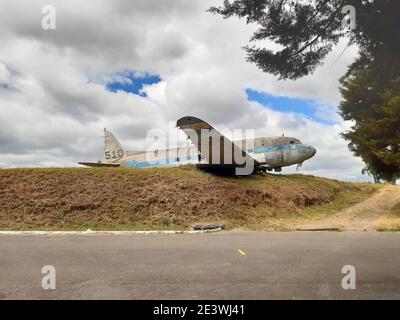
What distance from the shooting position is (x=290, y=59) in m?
8.18

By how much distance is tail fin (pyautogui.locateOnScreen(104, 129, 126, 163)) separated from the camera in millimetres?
32912

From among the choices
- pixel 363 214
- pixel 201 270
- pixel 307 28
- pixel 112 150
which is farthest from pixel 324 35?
pixel 112 150

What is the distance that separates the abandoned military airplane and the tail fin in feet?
12.4

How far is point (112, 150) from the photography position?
33.5m

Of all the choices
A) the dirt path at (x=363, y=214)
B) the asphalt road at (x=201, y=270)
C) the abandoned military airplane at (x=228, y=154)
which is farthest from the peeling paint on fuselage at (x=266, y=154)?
the asphalt road at (x=201, y=270)

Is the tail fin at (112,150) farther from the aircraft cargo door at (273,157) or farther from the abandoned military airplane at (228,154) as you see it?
the aircraft cargo door at (273,157)

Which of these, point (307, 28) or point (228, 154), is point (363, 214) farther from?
point (307, 28)

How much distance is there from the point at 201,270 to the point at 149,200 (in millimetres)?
13556

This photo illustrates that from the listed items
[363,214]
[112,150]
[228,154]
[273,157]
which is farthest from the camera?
[112,150]

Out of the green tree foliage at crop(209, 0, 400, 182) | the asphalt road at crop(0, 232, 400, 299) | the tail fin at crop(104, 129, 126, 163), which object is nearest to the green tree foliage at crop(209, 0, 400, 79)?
the green tree foliage at crop(209, 0, 400, 182)

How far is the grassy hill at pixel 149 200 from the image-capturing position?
65.5 ft

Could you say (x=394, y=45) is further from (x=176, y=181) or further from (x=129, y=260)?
(x=176, y=181)

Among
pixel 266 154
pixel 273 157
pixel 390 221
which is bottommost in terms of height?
Answer: pixel 390 221

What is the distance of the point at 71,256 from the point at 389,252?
831 centimetres
